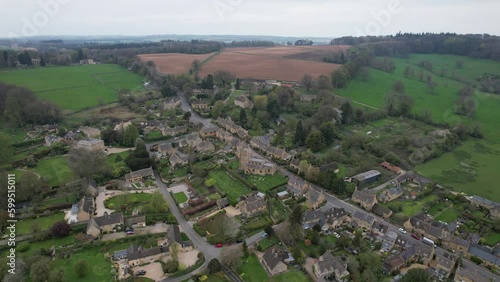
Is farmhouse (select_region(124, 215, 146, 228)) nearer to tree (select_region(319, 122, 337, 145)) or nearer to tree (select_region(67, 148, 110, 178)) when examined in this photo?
tree (select_region(67, 148, 110, 178))

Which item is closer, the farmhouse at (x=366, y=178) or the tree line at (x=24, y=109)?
the farmhouse at (x=366, y=178)

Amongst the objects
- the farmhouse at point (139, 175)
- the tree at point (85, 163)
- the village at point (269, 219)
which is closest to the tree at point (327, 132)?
the village at point (269, 219)

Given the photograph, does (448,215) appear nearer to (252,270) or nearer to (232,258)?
(252,270)

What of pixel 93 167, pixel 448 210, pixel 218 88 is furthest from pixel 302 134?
pixel 218 88

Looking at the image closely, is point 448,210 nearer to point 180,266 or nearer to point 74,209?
point 180,266

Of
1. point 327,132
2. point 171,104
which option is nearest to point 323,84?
point 327,132

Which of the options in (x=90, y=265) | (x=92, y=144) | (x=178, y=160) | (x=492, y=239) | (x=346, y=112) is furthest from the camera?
(x=346, y=112)

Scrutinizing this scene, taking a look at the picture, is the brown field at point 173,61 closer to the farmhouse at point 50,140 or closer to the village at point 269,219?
the farmhouse at point 50,140
